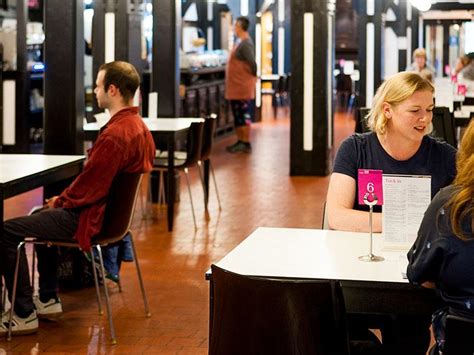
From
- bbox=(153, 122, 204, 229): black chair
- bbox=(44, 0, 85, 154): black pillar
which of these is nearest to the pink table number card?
bbox=(44, 0, 85, 154): black pillar

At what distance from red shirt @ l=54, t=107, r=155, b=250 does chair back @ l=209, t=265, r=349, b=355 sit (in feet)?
8.54

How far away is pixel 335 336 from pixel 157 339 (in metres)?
2.60

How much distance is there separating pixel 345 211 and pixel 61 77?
11.7 feet

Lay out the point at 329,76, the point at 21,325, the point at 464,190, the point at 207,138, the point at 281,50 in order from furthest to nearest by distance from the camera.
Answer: the point at 281,50
the point at 329,76
the point at 207,138
the point at 21,325
the point at 464,190

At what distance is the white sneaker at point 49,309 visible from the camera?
6.05m

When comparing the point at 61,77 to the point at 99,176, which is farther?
the point at 61,77

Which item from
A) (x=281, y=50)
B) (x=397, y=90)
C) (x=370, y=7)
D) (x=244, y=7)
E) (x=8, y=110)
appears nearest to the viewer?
(x=397, y=90)

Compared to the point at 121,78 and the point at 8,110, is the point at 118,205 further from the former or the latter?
the point at 8,110

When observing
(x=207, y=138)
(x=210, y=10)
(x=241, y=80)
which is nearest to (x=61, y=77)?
(x=207, y=138)

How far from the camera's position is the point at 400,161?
14.9ft

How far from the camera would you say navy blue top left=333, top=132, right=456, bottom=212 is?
4.52m

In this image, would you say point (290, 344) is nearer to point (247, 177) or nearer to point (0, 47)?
point (247, 177)

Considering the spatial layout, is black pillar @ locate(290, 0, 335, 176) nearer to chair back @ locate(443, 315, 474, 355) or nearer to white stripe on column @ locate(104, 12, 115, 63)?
white stripe on column @ locate(104, 12, 115, 63)

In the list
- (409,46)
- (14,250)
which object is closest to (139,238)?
(14,250)
